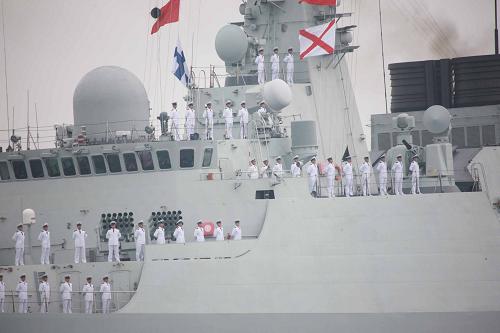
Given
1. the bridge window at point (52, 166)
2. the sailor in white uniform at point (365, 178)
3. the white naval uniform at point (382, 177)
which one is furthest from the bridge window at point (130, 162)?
the white naval uniform at point (382, 177)

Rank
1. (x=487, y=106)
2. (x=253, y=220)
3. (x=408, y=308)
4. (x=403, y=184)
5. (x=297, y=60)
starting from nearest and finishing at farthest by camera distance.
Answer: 1. (x=408, y=308)
2. (x=253, y=220)
3. (x=403, y=184)
4. (x=297, y=60)
5. (x=487, y=106)

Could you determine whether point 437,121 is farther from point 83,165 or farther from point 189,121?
point 83,165

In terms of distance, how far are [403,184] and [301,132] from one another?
3350 mm

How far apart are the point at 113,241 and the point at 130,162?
2.30 metres

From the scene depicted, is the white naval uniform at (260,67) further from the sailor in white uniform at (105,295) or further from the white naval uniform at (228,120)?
the sailor in white uniform at (105,295)

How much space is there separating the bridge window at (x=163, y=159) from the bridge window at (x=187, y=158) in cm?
35

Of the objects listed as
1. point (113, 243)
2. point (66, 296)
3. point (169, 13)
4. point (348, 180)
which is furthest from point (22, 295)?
point (169, 13)

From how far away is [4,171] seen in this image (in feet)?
102

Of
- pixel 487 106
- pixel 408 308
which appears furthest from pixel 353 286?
pixel 487 106

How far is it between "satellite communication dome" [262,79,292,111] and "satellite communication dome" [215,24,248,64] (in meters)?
2.64

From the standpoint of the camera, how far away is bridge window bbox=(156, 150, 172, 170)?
29.7 meters

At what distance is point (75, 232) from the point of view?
2888 centimetres

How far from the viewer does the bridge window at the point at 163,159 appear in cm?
2966

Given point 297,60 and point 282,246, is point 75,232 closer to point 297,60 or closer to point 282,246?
point 282,246
